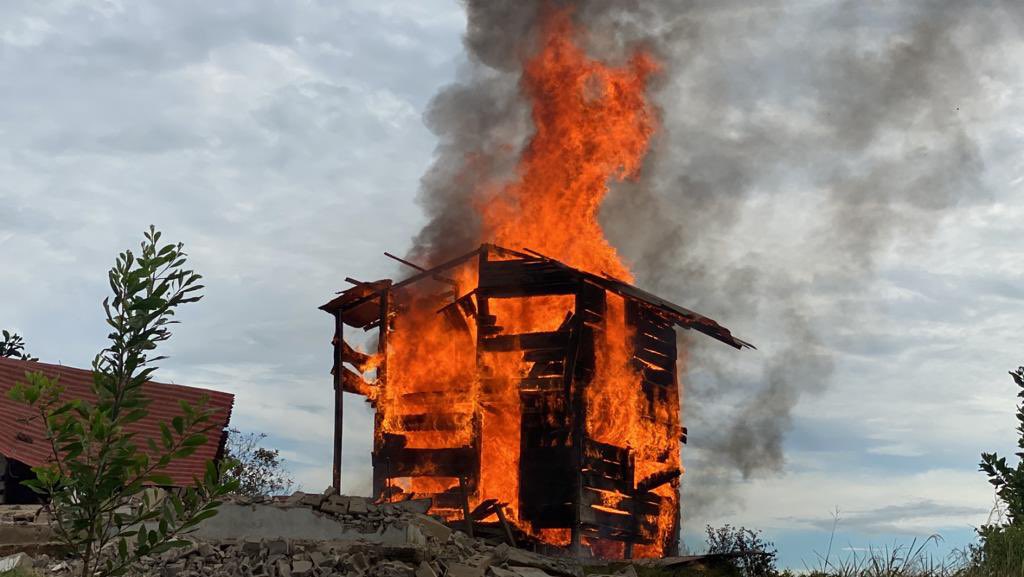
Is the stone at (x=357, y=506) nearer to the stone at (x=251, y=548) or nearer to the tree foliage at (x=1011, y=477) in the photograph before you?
the stone at (x=251, y=548)

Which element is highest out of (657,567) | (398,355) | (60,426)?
(398,355)

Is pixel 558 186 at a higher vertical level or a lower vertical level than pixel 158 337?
higher

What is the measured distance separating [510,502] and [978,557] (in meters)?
14.7

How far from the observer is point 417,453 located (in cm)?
2684

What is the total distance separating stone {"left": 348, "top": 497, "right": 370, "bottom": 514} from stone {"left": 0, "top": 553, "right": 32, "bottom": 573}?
599 centimetres

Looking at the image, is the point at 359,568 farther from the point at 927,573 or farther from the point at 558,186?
the point at 558,186

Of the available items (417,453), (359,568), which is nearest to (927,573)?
(359,568)

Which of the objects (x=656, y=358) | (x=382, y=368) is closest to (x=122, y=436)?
(x=382, y=368)

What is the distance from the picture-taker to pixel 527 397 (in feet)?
85.8

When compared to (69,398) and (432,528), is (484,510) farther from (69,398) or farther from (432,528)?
(69,398)

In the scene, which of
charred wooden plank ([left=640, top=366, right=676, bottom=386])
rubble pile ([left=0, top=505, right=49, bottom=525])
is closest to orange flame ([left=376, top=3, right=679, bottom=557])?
charred wooden plank ([left=640, top=366, right=676, bottom=386])

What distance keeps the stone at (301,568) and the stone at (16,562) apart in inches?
185

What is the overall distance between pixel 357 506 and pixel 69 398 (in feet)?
47.6

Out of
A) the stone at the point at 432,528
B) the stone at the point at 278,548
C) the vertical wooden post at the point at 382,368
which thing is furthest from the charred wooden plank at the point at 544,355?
the stone at the point at 278,548
